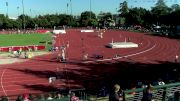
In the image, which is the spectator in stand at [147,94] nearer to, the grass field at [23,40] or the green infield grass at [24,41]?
the green infield grass at [24,41]

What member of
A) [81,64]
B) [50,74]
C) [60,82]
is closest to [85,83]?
[60,82]

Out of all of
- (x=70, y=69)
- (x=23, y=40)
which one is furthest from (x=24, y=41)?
(x=70, y=69)

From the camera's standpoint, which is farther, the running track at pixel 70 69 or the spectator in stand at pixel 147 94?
the running track at pixel 70 69

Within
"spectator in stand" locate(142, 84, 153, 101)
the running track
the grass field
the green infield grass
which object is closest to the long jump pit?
the running track

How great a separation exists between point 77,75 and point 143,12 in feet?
304

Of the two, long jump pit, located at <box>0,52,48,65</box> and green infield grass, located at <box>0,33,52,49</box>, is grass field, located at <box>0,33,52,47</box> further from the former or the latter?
long jump pit, located at <box>0,52,48,65</box>

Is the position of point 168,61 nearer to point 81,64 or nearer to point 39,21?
point 81,64

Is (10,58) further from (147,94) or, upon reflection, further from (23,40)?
(147,94)

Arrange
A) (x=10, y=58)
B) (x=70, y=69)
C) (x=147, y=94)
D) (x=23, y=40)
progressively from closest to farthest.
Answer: (x=147, y=94)
(x=70, y=69)
(x=10, y=58)
(x=23, y=40)

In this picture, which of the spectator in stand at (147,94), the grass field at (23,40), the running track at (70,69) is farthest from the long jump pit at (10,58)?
the spectator in stand at (147,94)

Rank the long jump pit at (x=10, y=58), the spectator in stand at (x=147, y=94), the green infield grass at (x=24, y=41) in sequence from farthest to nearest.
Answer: the green infield grass at (x=24, y=41) < the long jump pit at (x=10, y=58) < the spectator in stand at (x=147, y=94)

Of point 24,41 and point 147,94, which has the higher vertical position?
point 147,94

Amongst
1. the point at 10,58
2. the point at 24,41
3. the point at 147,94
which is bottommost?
the point at 10,58

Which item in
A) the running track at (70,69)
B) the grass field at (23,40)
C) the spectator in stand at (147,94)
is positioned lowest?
the running track at (70,69)
